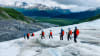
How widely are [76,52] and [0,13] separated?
172445 millimetres

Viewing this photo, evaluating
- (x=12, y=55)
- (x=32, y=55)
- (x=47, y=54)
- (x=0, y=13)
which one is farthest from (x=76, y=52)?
(x=0, y=13)

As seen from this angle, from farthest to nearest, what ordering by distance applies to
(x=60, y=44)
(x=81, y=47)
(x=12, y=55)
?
(x=60, y=44) → (x=12, y=55) → (x=81, y=47)

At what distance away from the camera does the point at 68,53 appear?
7.73 metres

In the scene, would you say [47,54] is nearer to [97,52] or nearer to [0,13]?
[97,52]

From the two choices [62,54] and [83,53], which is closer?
[83,53]

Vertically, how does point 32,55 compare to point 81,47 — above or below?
below

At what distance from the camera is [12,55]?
33.3 feet

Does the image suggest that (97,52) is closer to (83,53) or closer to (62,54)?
(83,53)

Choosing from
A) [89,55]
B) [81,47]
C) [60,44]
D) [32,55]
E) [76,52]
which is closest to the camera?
[89,55]

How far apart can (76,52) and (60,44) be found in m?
3.24

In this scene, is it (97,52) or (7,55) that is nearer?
(97,52)

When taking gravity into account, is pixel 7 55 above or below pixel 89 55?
below

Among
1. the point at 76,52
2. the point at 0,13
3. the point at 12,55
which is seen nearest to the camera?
the point at 76,52

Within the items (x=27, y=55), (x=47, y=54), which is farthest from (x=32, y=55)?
(x=47, y=54)
